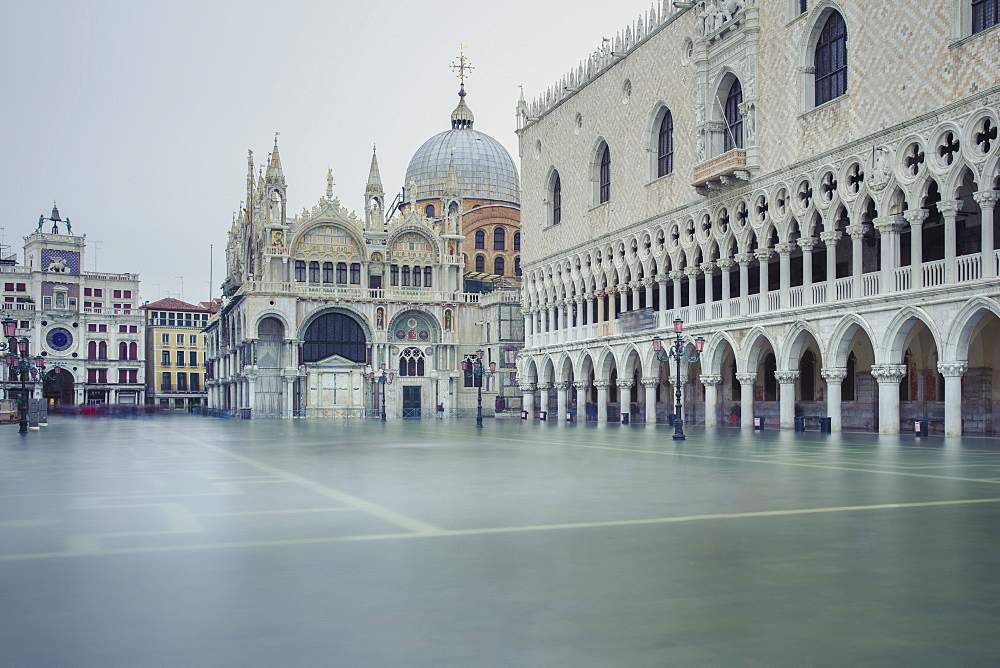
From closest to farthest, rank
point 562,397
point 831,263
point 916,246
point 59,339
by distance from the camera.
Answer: point 916,246, point 831,263, point 562,397, point 59,339

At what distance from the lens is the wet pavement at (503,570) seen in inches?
207

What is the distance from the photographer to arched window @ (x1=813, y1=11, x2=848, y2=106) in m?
32.6

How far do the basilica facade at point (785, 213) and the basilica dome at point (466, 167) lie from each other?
91.2 ft

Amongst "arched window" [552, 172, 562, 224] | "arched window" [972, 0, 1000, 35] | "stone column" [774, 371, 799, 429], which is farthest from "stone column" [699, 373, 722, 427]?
"arched window" [552, 172, 562, 224]

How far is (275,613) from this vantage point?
6012 mm

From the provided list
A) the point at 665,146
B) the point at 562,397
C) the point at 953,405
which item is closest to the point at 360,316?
the point at 562,397

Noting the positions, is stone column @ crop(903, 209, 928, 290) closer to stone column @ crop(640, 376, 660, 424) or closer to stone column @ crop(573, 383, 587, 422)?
stone column @ crop(640, 376, 660, 424)

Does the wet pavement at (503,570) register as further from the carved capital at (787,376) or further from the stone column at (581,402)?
the stone column at (581,402)

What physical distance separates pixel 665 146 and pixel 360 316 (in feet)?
97.8

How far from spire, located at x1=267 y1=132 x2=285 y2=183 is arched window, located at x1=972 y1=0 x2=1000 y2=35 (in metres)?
49.3

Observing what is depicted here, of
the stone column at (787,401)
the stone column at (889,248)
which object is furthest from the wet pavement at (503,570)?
the stone column at (787,401)

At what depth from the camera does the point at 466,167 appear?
8256 centimetres

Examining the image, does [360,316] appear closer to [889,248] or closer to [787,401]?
[787,401]

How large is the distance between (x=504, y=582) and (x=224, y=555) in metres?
2.54
